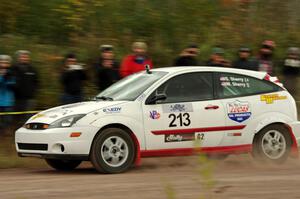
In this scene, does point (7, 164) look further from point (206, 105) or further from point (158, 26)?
point (158, 26)

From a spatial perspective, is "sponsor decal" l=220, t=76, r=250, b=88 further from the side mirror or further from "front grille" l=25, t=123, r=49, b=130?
"front grille" l=25, t=123, r=49, b=130

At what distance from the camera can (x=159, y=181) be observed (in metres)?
10.9

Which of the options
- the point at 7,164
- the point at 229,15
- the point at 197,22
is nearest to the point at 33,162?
the point at 7,164

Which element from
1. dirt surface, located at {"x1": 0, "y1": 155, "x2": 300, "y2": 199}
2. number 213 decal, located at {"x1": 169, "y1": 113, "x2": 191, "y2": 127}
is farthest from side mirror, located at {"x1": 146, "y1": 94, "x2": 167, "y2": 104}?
dirt surface, located at {"x1": 0, "y1": 155, "x2": 300, "y2": 199}

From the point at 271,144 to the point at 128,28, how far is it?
372 inches

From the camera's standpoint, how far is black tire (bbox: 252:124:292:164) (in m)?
12.7

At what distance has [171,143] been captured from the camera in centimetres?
1212

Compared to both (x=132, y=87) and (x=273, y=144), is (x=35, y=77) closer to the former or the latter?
(x=132, y=87)

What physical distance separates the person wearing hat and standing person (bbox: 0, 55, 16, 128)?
111mm

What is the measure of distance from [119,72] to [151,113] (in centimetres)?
383

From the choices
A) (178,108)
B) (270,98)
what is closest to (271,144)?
(270,98)

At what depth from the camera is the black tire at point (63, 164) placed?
41.3 feet

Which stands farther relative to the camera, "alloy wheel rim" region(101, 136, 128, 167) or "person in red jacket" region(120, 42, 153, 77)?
"person in red jacket" region(120, 42, 153, 77)

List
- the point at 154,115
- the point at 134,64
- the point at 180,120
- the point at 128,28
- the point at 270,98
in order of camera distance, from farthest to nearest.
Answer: the point at 128,28 → the point at 134,64 → the point at 270,98 → the point at 180,120 → the point at 154,115
